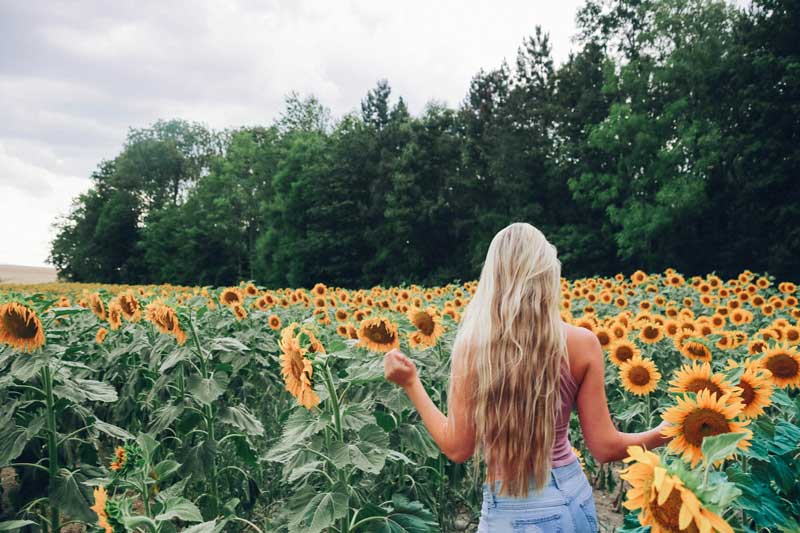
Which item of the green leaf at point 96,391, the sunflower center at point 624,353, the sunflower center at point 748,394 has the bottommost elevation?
the sunflower center at point 624,353

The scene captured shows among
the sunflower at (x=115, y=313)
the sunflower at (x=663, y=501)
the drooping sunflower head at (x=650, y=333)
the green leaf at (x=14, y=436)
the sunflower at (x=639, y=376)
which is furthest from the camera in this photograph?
the drooping sunflower head at (x=650, y=333)

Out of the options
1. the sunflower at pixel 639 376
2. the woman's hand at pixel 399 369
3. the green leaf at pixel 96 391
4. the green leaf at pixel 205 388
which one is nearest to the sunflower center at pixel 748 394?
the woman's hand at pixel 399 369

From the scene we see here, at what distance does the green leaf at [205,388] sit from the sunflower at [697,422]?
7.26ft

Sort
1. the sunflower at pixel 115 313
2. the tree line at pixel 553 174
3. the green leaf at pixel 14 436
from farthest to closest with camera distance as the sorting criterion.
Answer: the tree line at pixel 553 174 → the sunflower at pixel 115 313 → the green leaf at pixel 14 436

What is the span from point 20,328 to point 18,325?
17 millimetres

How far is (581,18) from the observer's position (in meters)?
29.3

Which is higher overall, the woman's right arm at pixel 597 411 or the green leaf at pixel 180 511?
the woman's right arm at pixel 597 411

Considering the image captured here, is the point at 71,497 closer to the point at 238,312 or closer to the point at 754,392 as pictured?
the point at 238,312

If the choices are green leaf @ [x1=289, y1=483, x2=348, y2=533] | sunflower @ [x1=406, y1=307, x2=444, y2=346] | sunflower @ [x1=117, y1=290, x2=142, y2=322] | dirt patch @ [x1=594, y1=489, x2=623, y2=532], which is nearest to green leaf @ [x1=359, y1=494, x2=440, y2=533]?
green leaf @ [x1=289, y1=483, x2=348, y2=533]

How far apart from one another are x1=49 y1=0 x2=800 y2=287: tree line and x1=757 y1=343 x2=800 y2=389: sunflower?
61.4 ft

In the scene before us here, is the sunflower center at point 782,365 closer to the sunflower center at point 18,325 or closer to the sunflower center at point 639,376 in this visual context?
the sunflower center at point 639,376

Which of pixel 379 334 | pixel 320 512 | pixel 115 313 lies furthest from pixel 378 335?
Result: pixel 115 313

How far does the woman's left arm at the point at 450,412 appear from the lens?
6.65 feet

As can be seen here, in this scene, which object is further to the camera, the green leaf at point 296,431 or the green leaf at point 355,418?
the green leaf at point 355,418
